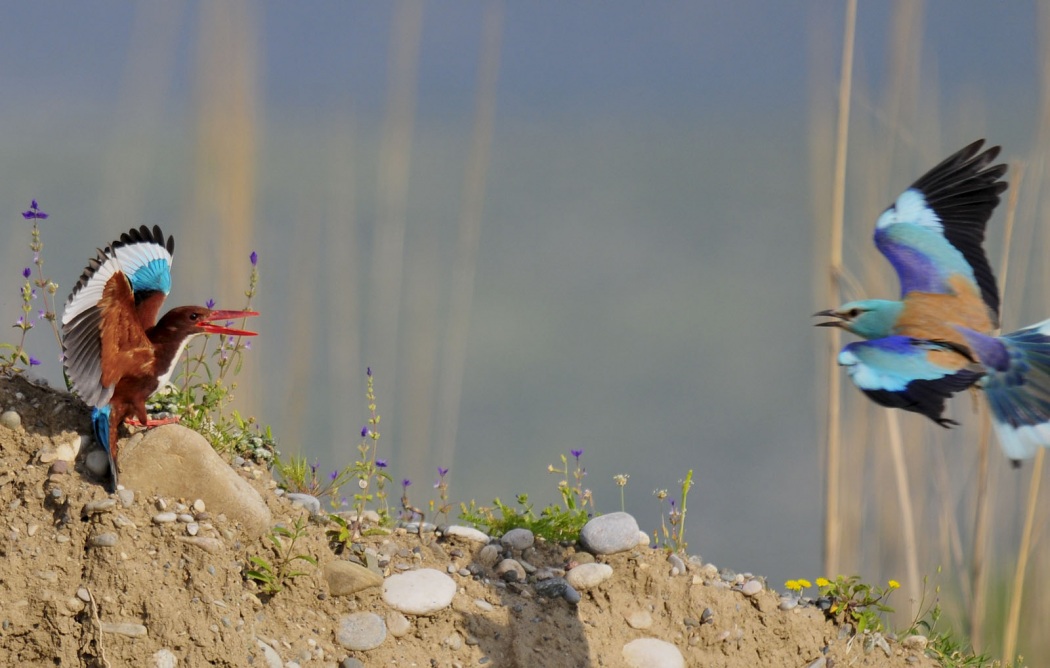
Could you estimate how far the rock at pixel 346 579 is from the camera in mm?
3133

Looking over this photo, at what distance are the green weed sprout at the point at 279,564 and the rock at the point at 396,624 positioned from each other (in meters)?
0.25

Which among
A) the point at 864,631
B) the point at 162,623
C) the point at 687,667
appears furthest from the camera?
the point at 864,631

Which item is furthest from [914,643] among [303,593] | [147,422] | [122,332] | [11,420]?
[11,420]

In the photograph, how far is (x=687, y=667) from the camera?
10.8 ft

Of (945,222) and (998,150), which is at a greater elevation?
(998,150)

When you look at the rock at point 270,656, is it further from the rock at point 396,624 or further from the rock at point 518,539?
the rock at point 518,539

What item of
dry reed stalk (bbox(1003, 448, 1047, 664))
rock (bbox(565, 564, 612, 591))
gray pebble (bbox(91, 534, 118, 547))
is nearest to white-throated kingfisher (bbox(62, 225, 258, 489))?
gray pebble (bbox(91, 534, 118, 547))

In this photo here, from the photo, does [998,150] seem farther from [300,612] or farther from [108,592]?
[108,592]

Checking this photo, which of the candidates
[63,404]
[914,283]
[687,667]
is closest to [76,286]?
[63,404]

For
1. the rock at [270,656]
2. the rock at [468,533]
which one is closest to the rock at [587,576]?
the rock at [468,533]

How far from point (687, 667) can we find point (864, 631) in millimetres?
610

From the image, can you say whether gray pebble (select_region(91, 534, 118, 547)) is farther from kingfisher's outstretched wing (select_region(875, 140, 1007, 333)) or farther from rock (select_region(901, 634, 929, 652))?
rock (select_region(901, 634, 929, 652))

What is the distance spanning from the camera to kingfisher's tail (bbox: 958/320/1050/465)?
106 inches

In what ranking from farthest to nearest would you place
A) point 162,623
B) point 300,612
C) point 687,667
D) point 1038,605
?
point 1038,605, point 687,667, point 300,612, point 162,623
